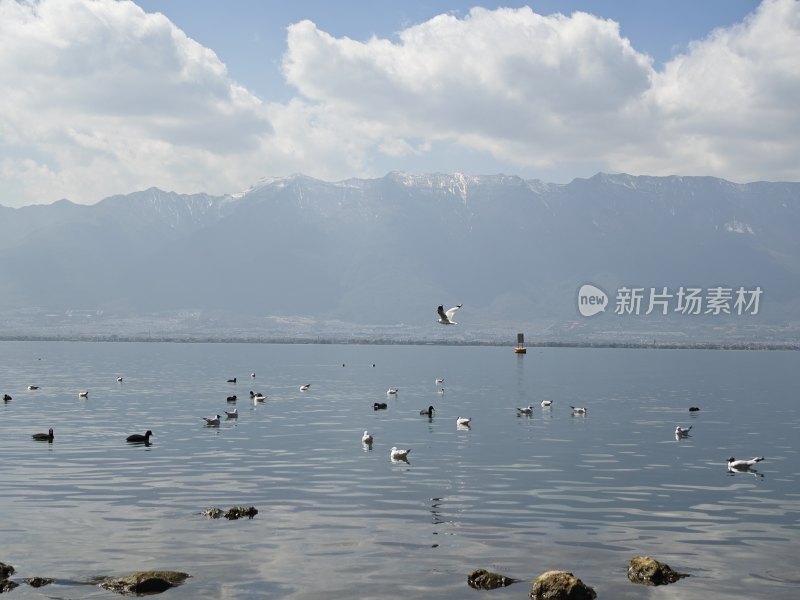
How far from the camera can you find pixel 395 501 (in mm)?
40188

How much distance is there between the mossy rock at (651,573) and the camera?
27.4 metres

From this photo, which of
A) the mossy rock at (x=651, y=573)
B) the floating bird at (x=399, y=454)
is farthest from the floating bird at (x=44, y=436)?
the mossy rock at (x=651, y=573)

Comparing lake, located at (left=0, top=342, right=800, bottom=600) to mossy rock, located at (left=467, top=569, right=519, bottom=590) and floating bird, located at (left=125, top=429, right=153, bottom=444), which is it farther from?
floating bird, located at (left=125, top=429, right=153, bottom=444)

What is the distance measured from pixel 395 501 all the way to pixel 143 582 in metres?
15.6

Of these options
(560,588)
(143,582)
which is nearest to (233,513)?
(143,582)

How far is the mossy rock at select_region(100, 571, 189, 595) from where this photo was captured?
26375mm

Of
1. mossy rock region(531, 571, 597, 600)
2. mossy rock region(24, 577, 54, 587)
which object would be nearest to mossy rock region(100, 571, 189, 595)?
mossy rock region(24, 577, 54, 587)

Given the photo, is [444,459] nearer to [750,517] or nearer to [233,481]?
[233,481]

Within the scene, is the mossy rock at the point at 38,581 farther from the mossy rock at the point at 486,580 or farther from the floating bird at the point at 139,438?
the floating bird at the point at 139,438

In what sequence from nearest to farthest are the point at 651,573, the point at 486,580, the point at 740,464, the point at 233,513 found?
the point at 486,580, the point at 651,573, the point at 233,513, the point at 740,464

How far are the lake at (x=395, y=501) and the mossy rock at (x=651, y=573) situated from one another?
408mm

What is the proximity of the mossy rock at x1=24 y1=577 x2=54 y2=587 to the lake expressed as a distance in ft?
0.75

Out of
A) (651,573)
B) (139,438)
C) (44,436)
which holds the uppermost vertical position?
(651,573)

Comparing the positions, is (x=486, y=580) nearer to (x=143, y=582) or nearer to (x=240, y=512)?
(x=143, y=582)
